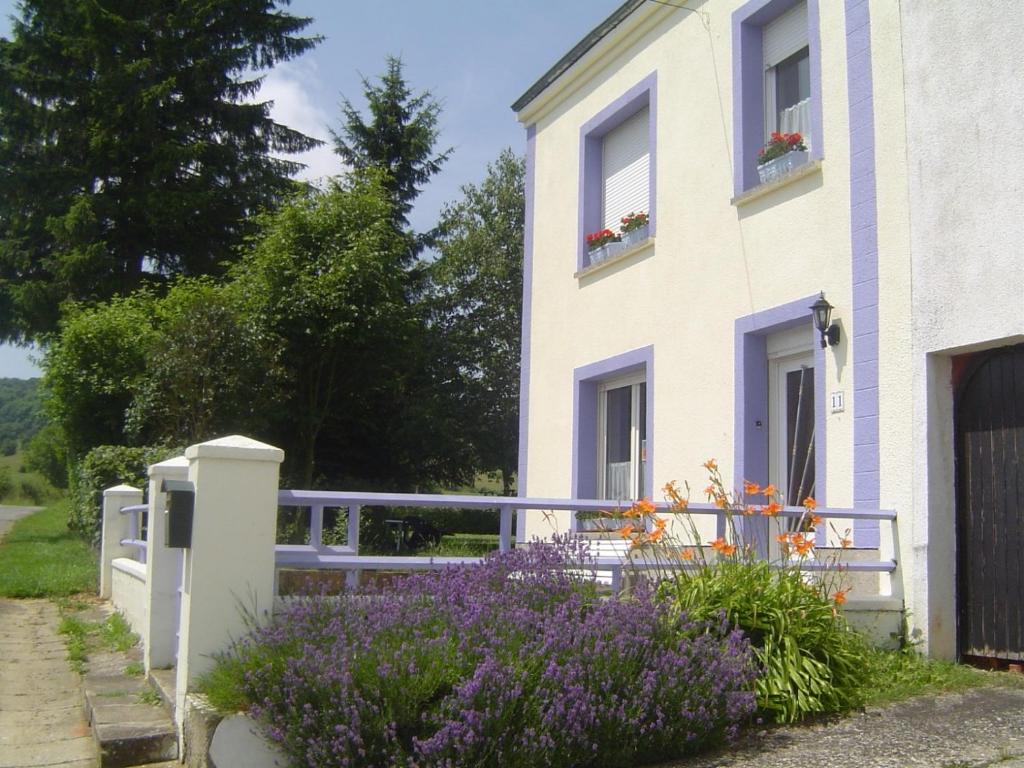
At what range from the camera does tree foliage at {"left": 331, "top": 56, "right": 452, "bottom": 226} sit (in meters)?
23.3

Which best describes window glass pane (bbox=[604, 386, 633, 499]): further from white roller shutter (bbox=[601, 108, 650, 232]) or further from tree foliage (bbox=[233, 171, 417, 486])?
tree foliage (bbox=[233, 171, 417, 486])

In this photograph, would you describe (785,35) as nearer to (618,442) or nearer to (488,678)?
(618,442)

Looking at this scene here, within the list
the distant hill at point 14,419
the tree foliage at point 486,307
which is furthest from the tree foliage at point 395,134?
the distant hill at point 14,419

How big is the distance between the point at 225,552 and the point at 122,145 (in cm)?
1980

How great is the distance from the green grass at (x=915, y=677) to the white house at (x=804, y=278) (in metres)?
0.28

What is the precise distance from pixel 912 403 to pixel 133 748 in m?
5.01

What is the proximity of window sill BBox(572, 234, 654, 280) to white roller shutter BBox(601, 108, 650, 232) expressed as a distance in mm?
516

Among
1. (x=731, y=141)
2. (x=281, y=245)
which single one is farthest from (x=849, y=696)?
(x=281, y=245)

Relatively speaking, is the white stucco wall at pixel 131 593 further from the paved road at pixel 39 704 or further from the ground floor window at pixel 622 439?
the ground floor window at pixel 622 439

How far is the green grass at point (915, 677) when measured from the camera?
17.8ft

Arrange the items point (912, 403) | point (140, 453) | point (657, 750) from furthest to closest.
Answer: point (140, 453), point (912, 403), point (657, 750)

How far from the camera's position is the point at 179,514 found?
486 centimetres

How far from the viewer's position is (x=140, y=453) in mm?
13211

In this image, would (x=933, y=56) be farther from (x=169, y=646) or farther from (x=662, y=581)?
(x=169, y=646)
